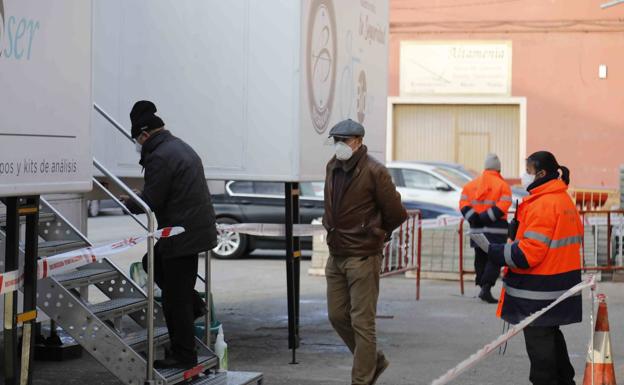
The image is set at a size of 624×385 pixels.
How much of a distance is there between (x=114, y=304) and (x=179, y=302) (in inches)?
21.4

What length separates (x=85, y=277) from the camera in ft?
25.9

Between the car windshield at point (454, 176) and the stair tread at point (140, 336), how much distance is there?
43.4 ft

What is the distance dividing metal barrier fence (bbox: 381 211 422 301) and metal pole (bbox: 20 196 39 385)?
8207mm

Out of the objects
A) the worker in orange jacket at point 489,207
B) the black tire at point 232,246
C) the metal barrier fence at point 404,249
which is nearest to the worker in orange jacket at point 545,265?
the worker in orange jacket at point 489,207

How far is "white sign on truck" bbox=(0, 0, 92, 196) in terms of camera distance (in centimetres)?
580

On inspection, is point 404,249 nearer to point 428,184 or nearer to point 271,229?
point 271,229

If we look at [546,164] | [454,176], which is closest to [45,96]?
[546,164]

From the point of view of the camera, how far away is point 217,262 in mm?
18688

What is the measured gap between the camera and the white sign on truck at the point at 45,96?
5.80 metres

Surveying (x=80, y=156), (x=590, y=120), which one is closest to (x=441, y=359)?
(x=80, y=156)

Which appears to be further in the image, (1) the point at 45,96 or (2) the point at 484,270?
(2) the point at 484,270

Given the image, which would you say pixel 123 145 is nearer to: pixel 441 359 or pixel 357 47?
pixel 357 47

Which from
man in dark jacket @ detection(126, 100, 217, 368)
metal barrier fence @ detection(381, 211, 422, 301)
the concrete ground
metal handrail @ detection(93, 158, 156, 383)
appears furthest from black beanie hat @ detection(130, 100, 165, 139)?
metal barrier fence @ detection(381, 211, 422, 301)

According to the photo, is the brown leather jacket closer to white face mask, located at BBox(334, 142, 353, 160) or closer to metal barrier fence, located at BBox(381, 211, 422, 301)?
white face mask, located at BBox(334, 142, 353, 160)
